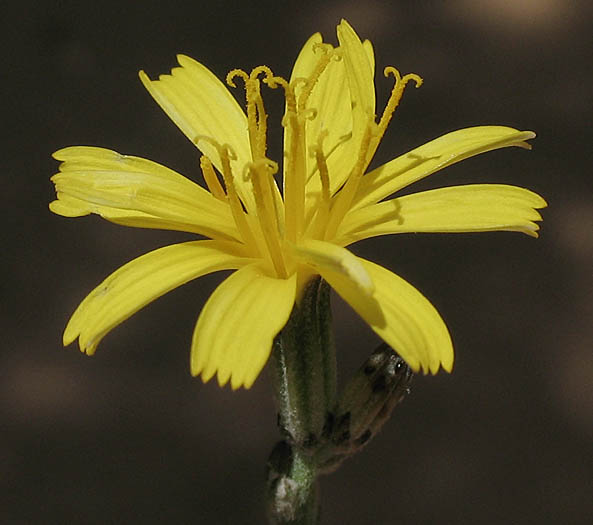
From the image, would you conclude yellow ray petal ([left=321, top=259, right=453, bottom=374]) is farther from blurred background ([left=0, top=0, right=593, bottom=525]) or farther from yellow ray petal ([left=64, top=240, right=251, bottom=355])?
blurred background ([left=0, top=0, right=593, bottom=525])

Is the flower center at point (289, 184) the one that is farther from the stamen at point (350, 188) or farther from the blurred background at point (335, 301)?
the blurred background at point (335, 301)

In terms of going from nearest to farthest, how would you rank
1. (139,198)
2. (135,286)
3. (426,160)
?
(135,286)
(139,198)
(426,160)

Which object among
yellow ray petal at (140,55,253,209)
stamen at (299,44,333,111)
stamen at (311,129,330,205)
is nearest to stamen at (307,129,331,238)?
stamen at (311,129,330,205)

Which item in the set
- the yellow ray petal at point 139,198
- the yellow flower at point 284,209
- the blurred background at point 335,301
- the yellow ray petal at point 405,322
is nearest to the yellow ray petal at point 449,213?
the yellow flower at point 284,209

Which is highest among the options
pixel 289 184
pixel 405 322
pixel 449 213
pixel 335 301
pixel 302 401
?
pixel 289 184

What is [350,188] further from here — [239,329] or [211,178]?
[239,329]

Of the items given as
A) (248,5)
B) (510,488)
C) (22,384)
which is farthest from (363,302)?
(248,5)

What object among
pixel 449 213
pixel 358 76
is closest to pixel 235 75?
pixel 358 76
